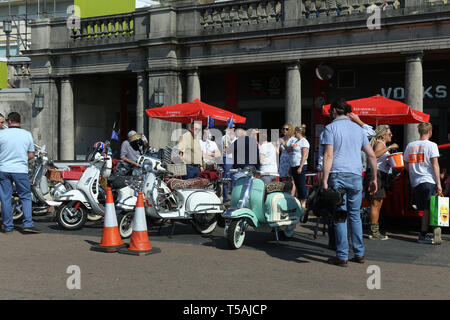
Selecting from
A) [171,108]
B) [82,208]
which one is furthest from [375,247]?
[171,108]

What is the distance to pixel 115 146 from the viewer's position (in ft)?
78.3

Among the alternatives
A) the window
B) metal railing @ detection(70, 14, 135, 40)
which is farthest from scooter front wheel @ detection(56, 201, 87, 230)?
the window

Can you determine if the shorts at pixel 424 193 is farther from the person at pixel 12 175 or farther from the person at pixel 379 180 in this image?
the person at pixel 12 175

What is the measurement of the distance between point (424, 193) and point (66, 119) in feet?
50.4

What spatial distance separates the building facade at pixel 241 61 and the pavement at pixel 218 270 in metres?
7.80

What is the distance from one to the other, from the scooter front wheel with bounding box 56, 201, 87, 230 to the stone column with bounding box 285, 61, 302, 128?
331 inches

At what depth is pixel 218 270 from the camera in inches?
253

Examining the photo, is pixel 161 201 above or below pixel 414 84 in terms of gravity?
below

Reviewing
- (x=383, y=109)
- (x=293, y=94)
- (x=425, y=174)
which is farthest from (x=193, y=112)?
(x=425, y=174)

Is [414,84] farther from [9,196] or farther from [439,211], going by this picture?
[9,196]

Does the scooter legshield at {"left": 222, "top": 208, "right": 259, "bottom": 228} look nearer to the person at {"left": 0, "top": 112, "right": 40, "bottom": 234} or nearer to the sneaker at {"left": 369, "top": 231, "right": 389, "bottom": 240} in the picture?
the sneaker at {"left": 369, "top": 231, "right": 389, "bottom": 240}

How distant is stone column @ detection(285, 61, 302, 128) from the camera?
1675cm

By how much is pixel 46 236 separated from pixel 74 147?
13.3 meters

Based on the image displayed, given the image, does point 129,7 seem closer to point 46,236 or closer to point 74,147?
point 74,147
